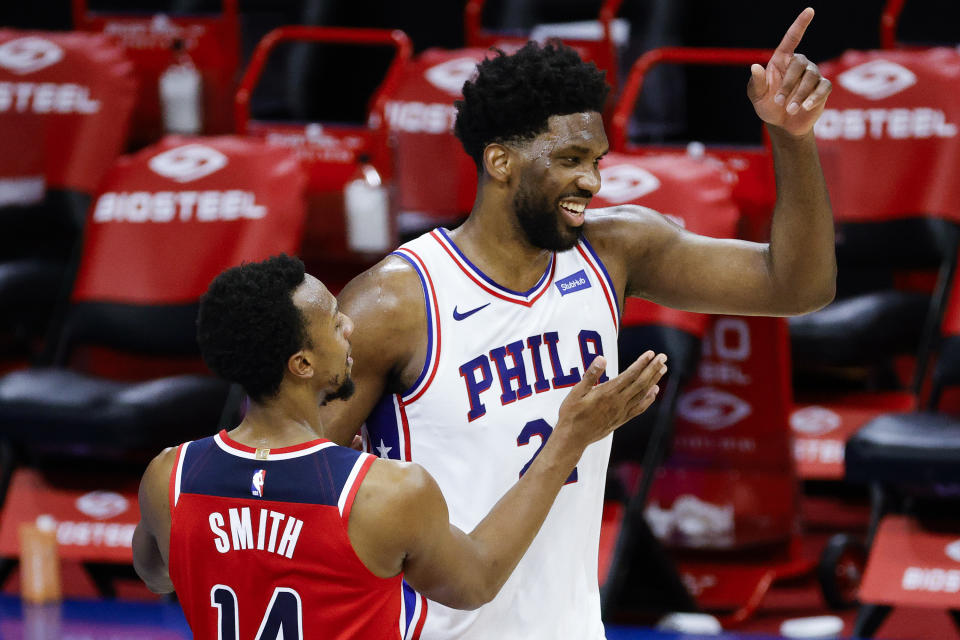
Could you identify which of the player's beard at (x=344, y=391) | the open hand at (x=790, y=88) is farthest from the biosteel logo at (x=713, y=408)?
the player's beard at (x=344, y=391)

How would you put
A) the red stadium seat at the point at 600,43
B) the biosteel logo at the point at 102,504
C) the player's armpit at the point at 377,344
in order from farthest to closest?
the red stadium seat at the point at 600,43
the biosteel logo at the point at 102,504
the player's armpit at the point at 377,344

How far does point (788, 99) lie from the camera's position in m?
2.45

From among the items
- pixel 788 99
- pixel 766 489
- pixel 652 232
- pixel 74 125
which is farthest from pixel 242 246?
pixel 788 99

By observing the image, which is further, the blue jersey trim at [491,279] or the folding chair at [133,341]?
the folding chair at [133,341]

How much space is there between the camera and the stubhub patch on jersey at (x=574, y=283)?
2.65m

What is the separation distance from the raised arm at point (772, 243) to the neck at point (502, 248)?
137 millimetres

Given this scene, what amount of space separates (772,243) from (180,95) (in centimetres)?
483

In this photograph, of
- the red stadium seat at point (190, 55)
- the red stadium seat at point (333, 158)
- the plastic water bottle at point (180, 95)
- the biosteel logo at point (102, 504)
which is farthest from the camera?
the red stadium seat at point (190, 55)

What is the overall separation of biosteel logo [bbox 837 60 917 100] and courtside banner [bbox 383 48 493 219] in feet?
4.17

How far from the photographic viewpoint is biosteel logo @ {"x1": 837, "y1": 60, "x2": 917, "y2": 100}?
528 centimetres

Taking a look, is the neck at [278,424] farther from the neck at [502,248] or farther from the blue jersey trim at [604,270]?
the blue jersey trim at [604,270]

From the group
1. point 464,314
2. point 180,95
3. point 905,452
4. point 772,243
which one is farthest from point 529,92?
point 180,95

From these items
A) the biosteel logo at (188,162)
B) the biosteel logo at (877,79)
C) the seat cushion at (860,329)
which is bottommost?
the seat cushion at (860,329)

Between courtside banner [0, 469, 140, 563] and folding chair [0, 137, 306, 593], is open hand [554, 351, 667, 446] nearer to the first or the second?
folding chair [0, 137, 306, 593]
